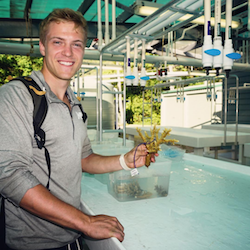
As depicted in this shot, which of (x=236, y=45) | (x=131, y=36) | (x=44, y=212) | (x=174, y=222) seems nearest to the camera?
(x=44, y=212)

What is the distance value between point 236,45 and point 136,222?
7244mm

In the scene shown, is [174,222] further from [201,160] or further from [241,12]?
[241,12]

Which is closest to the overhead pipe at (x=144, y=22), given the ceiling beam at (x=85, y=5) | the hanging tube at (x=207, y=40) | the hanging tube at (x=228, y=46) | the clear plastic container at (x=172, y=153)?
the hanging tube at (x=207, y=40)

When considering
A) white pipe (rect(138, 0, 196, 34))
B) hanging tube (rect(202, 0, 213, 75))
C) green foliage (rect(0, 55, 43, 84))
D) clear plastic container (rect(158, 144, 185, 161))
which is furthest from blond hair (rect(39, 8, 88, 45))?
green foliage (rect(0, 55, 43, 84))

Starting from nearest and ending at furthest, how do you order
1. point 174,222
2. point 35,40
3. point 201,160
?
point 174,222 → point 201,160 → point 35,40

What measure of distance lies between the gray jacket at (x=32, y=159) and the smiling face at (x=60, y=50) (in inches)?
2.6

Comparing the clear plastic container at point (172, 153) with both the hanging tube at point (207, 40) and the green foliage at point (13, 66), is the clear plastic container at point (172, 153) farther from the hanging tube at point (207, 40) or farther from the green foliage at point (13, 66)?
the green foliage at point (13, 66)

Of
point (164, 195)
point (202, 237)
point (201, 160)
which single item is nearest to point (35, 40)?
point (201, 160)

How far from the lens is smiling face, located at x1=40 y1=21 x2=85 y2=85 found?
3.32 ft

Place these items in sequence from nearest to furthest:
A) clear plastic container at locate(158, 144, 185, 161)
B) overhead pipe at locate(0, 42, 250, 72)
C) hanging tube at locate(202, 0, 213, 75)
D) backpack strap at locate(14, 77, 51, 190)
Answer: backpack strap at locate(14, 77, 51, 190), hanging tube at locate(202, 0, 213, 75), clear plastic container at locate(158, 144, 185, 161), overhead pipe at locate(0, 42, 250, 72)

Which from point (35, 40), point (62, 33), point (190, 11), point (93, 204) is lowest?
point (93, 204)

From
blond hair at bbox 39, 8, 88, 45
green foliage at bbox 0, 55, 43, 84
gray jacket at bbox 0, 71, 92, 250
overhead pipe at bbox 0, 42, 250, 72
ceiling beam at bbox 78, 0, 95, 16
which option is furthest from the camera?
green foliage at bbox 0, 55, 43, 84

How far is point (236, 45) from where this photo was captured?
6891 millimetres

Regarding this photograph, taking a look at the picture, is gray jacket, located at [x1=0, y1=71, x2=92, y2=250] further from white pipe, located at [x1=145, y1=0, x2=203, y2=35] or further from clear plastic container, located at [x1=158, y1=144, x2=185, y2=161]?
clear plastic container, located at [x1=158, y1=144, x2=185, y2=161]
